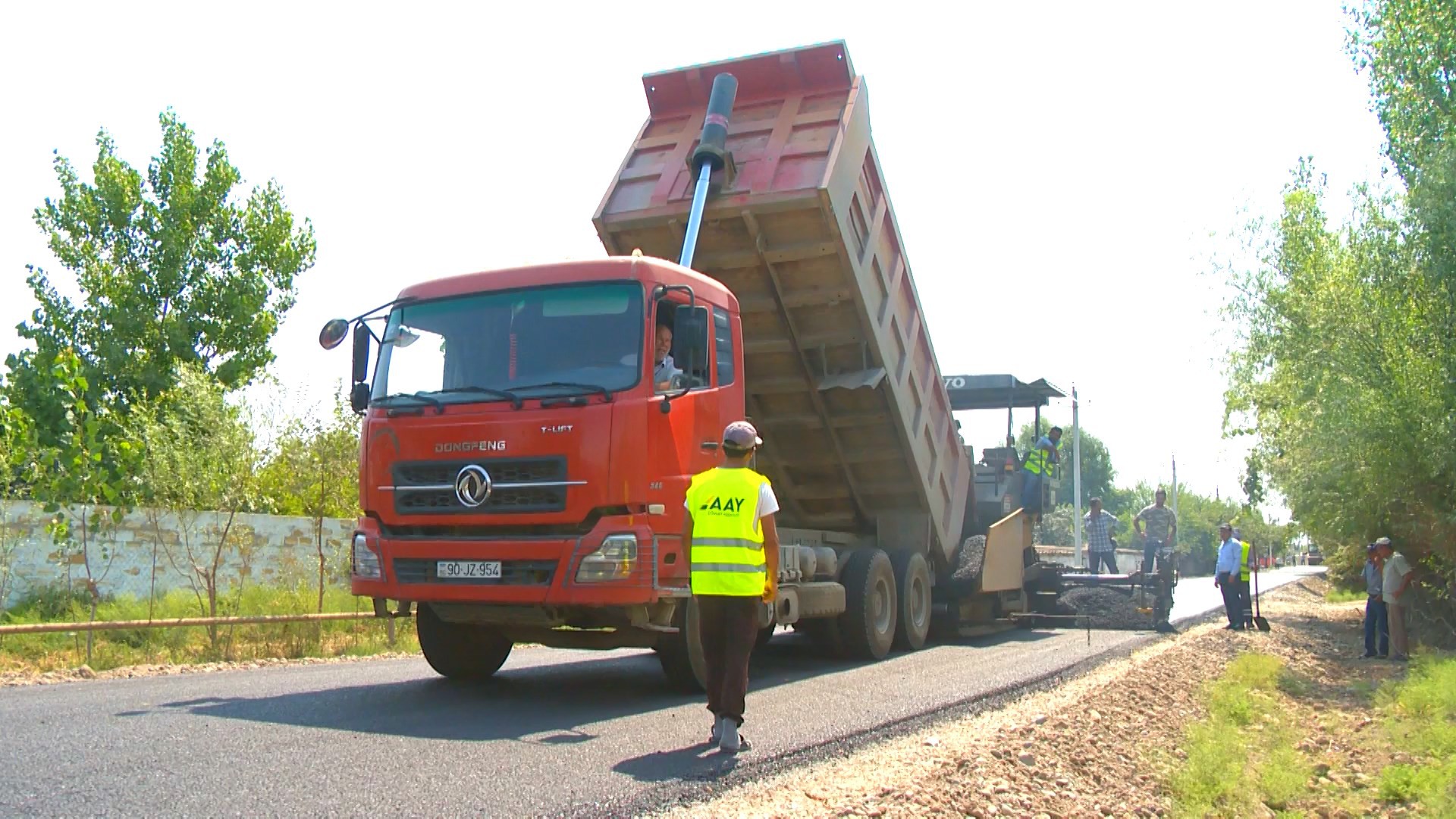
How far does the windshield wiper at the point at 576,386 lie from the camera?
274 inches

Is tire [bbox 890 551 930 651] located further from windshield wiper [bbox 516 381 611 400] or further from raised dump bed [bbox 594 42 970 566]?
windshield wiper [bbox 516 381 611 400]

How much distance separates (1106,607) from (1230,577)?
2.03 m

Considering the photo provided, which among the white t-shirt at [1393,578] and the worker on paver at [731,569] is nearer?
the worker on paver at [731,569]

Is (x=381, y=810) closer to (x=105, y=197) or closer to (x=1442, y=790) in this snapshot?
(x=1442, y=790)

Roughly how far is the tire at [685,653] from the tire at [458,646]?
4.13 ft

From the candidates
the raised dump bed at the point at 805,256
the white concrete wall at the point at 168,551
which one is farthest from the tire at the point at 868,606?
the white concrete wall at the point at 168,551

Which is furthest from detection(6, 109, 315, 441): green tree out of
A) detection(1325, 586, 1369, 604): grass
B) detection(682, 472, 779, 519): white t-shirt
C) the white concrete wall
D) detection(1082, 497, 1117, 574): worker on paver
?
detection(1325, 586, 1369, 604): grass

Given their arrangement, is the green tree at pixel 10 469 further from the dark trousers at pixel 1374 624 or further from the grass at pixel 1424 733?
the dark trousers at pixel 1374 624

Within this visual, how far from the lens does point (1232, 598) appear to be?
15.6 meters

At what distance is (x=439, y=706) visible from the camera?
707 cm

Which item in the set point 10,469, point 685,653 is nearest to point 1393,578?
point 685,653

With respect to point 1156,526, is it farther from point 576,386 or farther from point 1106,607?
point 576,386

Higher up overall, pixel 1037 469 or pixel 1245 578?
pixel 1037 469

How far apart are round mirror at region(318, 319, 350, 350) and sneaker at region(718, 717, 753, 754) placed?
374 cm
